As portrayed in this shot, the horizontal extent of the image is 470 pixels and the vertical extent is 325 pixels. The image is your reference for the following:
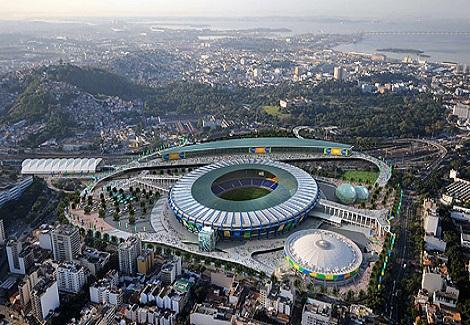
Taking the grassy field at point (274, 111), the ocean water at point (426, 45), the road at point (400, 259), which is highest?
the ocean water at point (426, 45)

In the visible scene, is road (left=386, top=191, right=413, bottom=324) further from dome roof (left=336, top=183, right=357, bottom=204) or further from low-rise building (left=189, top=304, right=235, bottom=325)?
low-rise building (left=189, top=304, right=235, bottom=325)

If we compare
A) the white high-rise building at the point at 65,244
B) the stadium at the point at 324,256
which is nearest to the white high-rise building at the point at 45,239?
the white high-rise building at the point at 65,244

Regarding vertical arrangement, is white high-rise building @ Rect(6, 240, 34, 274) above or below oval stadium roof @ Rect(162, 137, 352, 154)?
below

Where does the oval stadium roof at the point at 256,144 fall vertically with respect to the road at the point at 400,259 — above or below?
above

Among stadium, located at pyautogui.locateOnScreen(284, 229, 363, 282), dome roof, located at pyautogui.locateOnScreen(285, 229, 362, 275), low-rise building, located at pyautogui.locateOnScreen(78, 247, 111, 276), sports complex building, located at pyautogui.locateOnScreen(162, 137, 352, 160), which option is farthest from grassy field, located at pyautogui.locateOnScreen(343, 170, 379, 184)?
low-rise building, located at pyautogui.locateOnScreen(78, 247, 111, 276)

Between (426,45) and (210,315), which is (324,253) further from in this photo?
(426,45)

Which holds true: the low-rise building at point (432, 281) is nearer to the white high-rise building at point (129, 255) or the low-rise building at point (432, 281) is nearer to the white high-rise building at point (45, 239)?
the white high-rise building at point (129, 255)

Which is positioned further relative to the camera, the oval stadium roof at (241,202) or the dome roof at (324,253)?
the oval stadium roof at (241,202)

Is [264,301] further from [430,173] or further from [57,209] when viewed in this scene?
[430,173]
